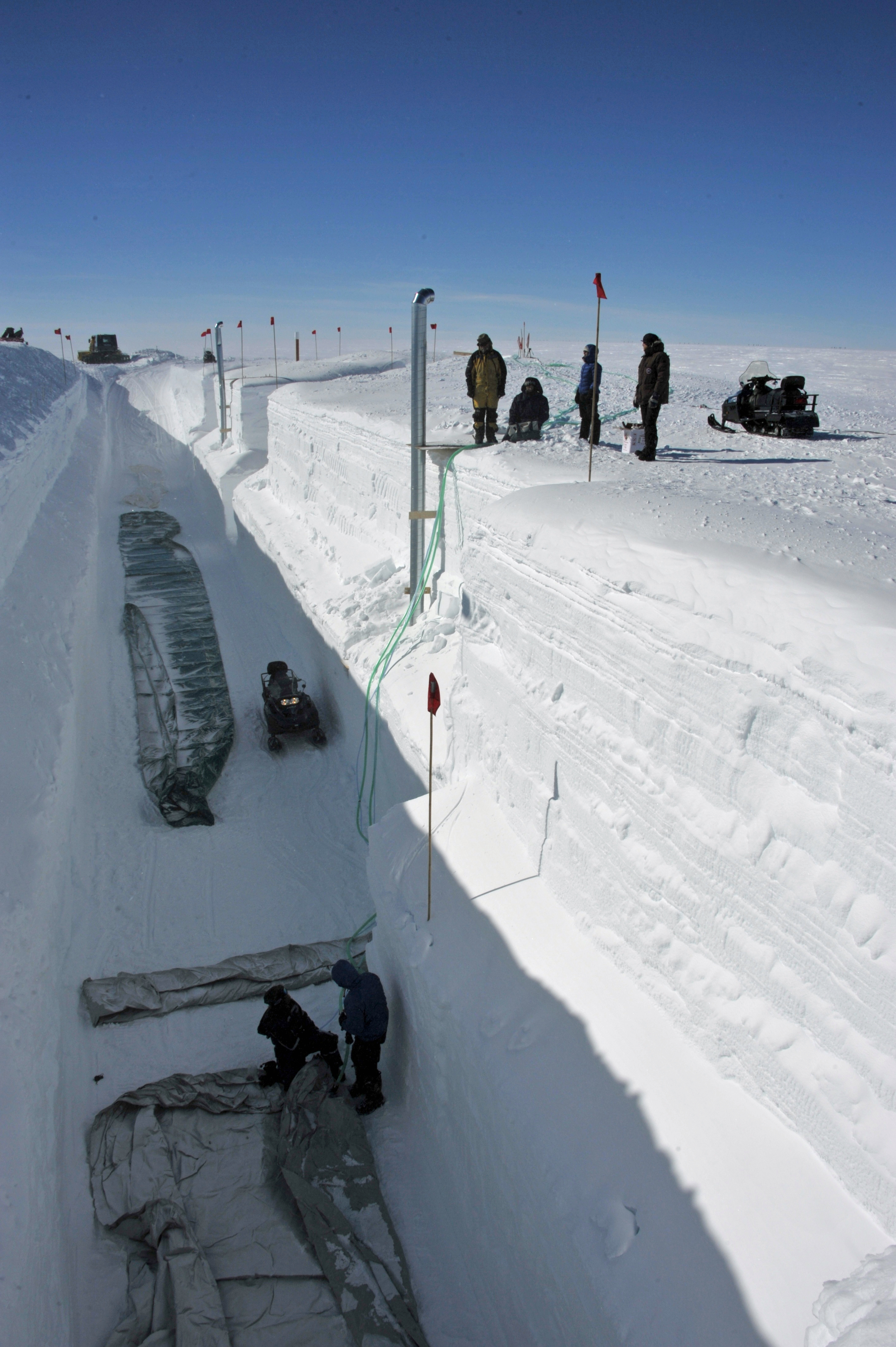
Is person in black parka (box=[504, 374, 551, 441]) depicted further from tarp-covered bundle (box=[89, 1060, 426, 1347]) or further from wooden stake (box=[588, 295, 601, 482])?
tarp-covered bundle (box=[89, 1060, 426, 1347])

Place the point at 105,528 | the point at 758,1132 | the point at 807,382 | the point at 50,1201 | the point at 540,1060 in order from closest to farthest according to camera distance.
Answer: the point at 758,1132, the point at 540,1060, the point at 50,1201, the point at 807,382, the point at 105,528

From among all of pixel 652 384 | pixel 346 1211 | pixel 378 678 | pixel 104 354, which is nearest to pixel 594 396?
pixel 652 384

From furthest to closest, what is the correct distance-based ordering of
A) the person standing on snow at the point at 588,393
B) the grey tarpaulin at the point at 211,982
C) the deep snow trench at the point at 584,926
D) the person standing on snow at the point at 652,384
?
the person standing on snow at the point at 588,393, the person standing on snow at the point at 652,384, the grey tarpaulin at the point at 211,982, the deep snow trench at the point at 584,926

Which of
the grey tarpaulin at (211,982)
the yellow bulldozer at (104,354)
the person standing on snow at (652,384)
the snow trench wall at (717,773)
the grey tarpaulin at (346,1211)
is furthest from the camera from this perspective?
the yellow bulldozer at (104,354)

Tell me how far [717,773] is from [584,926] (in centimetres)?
148

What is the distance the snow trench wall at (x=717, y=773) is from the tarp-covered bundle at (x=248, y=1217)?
83.5 inches

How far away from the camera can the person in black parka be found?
28.9 feet

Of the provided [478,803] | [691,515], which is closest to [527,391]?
[691,515]

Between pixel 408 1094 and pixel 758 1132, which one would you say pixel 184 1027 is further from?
pixel 758 1132

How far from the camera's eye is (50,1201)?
4.19m

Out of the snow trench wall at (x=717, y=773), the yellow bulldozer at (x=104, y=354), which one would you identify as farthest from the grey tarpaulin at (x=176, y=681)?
the yellow bulldozer at (x=104, y=354)

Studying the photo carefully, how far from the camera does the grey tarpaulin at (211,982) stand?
6.00m

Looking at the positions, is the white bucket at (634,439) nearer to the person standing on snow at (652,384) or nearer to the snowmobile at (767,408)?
the person standing on snow at (652,384)

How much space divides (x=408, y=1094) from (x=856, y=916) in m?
3.62
